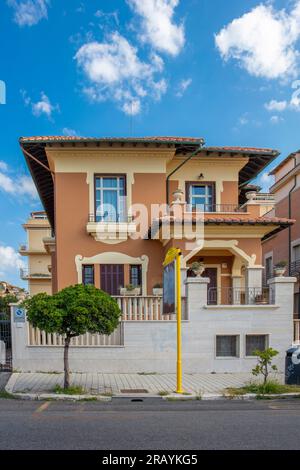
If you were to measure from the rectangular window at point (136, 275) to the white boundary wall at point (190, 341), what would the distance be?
3.90 metres

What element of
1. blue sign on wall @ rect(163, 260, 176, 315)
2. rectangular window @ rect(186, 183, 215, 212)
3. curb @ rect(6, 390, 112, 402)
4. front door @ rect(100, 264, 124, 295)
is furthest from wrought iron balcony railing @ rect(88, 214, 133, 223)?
curb @ rect(6, 390, 112, 402)

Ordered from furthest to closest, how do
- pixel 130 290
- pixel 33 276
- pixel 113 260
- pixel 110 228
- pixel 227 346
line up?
pixel 33 276 → pixel 113 260 → pixel 110 228 → pixel 130 290 → pixel 227 346

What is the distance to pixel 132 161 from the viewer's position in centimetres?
1577

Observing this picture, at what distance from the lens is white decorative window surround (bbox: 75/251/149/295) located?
15.5m

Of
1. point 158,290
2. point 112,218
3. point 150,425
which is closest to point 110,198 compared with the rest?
point 112,218

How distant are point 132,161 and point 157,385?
9211 mm

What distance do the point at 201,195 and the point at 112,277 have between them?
545 cm

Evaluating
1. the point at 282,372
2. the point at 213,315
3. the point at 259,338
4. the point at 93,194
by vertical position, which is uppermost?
the point at 93,194

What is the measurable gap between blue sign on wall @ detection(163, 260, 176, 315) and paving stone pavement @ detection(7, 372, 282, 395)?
209 cm

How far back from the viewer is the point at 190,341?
12.1m

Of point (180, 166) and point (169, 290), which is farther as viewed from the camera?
point (180, 166)

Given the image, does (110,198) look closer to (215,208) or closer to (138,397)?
(215,208)

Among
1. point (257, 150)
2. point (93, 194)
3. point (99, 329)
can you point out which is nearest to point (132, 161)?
point (93, 194)
